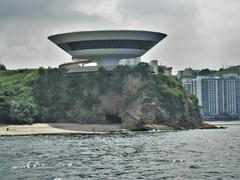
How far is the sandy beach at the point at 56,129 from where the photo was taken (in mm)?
133375

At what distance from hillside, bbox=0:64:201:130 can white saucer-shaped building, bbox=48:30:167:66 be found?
12.3 m

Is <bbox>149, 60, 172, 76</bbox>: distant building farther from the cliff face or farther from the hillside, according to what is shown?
the cliff face

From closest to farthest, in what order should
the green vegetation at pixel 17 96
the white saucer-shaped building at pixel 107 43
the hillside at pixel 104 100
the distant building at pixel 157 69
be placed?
the hillside at pixel 104 100, the green vegetation at pixel 17 96, the white saucer-shaped building at pixel 107 43, the distant building at pixel 157 69

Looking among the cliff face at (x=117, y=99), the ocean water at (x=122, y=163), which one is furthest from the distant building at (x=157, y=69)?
the ocean water at (x=122, y=163)

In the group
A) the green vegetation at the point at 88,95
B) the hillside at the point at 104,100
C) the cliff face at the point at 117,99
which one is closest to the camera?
the cliff face at the point at 117,99

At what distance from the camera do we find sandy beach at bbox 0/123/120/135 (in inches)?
5251

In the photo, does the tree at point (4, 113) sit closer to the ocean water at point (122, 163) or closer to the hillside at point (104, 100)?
the hillside at point (104, 100)

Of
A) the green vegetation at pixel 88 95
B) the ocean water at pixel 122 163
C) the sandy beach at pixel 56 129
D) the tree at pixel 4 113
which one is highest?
the green vegetation at pixel 88 95

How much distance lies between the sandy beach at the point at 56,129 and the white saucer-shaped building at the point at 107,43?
33.6m

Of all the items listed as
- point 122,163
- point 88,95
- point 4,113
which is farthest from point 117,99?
point 122,163

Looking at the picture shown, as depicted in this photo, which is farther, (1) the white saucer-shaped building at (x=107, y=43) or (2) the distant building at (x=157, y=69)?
(2) the distant building at (x=157, y=69)

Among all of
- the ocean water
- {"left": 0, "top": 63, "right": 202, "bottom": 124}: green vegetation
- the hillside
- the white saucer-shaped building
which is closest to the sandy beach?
the hillside

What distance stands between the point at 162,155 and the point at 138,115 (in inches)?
3059

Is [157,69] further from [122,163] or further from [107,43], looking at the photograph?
[122,163]
